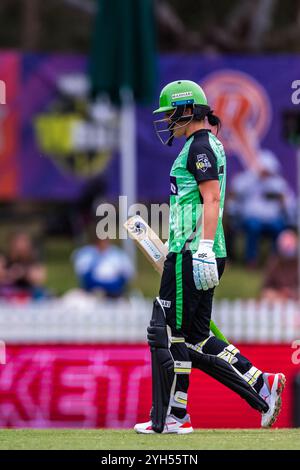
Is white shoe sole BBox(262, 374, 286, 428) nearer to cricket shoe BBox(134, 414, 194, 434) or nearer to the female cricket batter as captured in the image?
the female cricket batter

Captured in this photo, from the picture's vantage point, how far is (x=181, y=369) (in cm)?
732

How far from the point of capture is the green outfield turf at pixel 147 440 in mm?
6531

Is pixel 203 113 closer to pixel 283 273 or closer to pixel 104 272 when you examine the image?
pixel 104 272

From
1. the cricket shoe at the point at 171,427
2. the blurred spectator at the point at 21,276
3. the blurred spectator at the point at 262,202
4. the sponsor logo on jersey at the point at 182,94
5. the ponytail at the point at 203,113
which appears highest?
the sponsor logo on jersey at the point at 182,94

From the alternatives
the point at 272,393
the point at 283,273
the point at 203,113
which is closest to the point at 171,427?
the point at 272,393

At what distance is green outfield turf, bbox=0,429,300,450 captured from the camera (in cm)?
653

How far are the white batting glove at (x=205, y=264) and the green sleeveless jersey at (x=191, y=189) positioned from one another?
0.11 meters

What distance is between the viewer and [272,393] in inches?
296

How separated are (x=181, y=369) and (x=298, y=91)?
361 inches

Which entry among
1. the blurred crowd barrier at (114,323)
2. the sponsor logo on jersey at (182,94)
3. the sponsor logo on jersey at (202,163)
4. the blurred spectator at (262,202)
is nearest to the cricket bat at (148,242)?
the sponsor logo on jersey at (202,163)

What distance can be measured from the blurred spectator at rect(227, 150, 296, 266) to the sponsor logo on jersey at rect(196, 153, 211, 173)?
10.4m

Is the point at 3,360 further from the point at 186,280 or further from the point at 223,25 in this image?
the point at 223,25

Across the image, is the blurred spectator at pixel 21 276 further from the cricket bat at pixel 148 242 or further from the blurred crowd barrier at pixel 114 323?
the cricket bat at pixel 148 242
